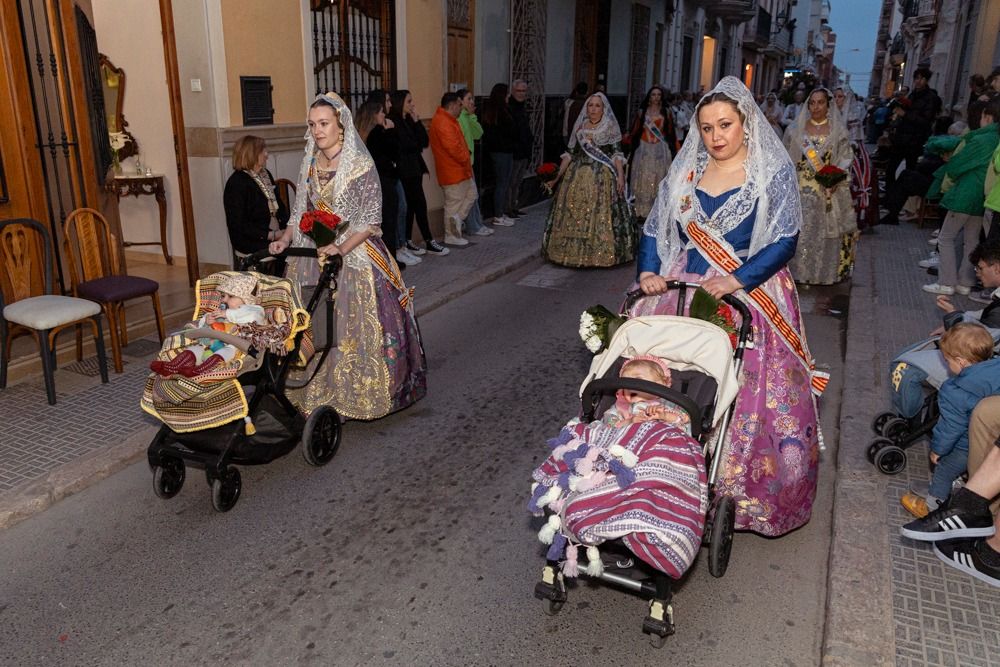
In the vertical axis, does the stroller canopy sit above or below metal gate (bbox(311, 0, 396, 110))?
below

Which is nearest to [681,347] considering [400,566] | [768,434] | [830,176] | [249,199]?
[768,434]

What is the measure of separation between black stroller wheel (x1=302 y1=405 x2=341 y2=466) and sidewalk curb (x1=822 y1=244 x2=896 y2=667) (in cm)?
289

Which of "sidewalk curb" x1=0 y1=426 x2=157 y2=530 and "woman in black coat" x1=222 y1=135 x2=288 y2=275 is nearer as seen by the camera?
"sidewalk curb" x1=0 y1=426 x2=157 y2=530

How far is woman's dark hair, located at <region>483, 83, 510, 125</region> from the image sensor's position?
1223 cm

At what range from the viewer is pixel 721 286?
3.67 metres

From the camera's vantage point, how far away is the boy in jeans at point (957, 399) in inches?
159

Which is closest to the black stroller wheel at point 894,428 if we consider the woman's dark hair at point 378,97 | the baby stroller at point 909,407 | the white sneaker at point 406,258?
the baby stroller at point 909,407

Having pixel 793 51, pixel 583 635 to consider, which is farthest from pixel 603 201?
pixel 793 51

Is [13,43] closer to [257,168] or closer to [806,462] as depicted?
[257,168]

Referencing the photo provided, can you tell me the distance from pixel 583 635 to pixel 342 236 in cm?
287

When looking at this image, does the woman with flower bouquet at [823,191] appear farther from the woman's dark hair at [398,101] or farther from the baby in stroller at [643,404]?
the baby in stroller at [643,404]

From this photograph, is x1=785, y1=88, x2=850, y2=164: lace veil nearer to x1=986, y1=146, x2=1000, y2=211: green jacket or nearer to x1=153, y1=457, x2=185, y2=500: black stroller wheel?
x1=986, y1=146, x2=1000, y2=211: green jacket

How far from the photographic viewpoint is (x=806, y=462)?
153 inches

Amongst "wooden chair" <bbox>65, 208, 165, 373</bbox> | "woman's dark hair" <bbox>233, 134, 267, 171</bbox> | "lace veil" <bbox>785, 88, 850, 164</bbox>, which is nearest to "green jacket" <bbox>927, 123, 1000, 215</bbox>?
"lace veil" <bbox>785, 88, 850, 164</bbox>
